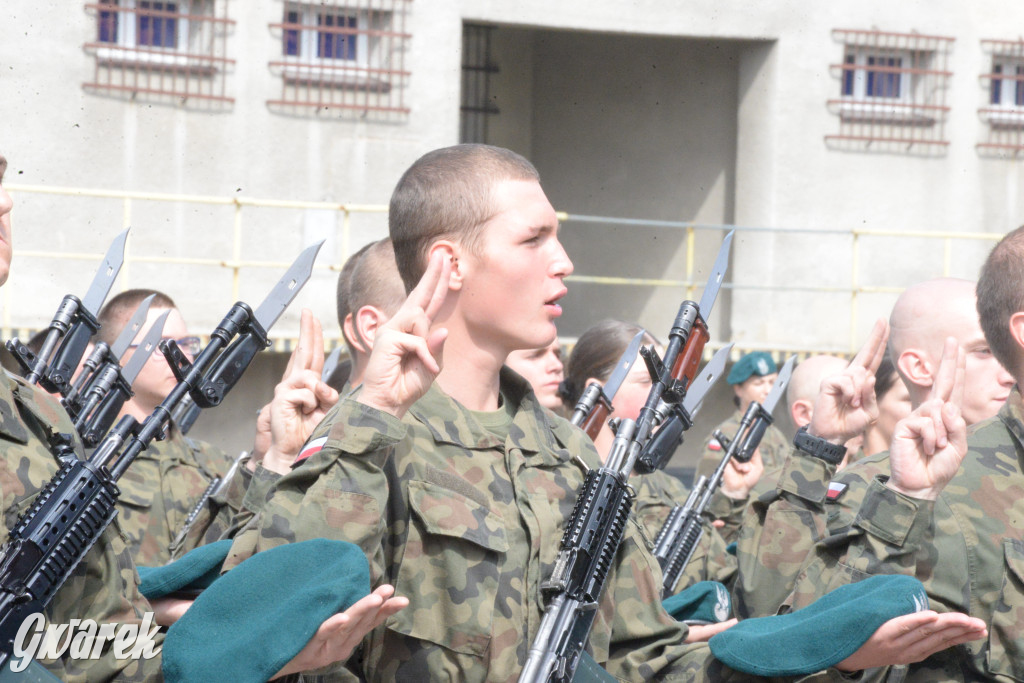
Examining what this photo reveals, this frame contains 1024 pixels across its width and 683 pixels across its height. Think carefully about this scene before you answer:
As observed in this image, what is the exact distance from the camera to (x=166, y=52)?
9383 mm

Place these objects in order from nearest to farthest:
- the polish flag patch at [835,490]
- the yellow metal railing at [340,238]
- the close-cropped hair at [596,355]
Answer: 1. the polish flag patch at [835,490]
2. the close-cropped hair at [596,355]
3. the yellow metal railing at [340,238]

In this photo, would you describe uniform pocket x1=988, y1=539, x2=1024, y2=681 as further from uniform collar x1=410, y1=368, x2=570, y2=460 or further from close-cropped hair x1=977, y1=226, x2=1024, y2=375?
uniform collar x1=410, y1=368, x2=570, y2=460

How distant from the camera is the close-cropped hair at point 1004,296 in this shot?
2381 mm

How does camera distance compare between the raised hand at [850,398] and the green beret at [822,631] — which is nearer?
the green beret at [822,631]

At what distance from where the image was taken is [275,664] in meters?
1.66

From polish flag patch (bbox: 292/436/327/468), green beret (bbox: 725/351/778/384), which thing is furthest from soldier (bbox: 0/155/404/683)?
green beret (bbox: 725/351/778/384)

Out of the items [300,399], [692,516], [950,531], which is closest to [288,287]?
[300,399]

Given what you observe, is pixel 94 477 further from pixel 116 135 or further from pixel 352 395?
pixel 116 135

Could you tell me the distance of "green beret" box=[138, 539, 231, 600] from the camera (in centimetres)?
228

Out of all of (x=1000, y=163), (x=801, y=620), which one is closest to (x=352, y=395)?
(x=801, y=620)

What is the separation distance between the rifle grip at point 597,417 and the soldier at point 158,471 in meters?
1.16

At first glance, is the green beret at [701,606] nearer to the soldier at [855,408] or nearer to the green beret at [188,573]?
the soldier at [855,408]

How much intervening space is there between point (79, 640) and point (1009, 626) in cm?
164

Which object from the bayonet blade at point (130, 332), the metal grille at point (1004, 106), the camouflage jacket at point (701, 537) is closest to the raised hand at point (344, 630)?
the bayonet blade at point (130, 332)
